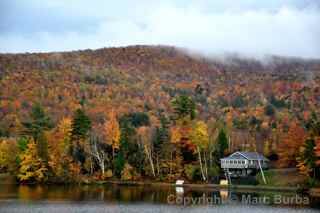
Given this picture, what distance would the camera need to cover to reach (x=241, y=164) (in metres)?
88.0

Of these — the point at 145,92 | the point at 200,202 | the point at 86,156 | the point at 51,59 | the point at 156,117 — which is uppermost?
the point at 51,59

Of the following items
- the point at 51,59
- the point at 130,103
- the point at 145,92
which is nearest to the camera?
the point at 130,103

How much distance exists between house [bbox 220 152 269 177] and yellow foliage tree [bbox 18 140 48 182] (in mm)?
27410

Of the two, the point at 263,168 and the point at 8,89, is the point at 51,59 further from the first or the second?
the point at 263,168

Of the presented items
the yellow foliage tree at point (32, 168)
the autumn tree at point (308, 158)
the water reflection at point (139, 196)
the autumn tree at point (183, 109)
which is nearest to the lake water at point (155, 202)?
the water reflection at point (139, 196)

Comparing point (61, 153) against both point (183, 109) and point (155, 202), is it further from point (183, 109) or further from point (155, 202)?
point (155, 202)

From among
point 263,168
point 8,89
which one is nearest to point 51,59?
point 8,89

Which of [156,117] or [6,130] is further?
[156,117]

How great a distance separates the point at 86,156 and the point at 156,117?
4618cm

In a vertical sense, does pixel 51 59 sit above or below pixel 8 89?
above

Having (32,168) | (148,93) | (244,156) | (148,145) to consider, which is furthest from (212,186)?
(148,93)

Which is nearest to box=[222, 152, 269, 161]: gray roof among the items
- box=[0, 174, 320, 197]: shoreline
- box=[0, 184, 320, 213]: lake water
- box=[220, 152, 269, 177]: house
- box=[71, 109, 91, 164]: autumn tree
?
box=[220, 152, 269, 177]: house

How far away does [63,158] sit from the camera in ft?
298

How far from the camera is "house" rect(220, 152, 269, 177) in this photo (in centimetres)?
8769
